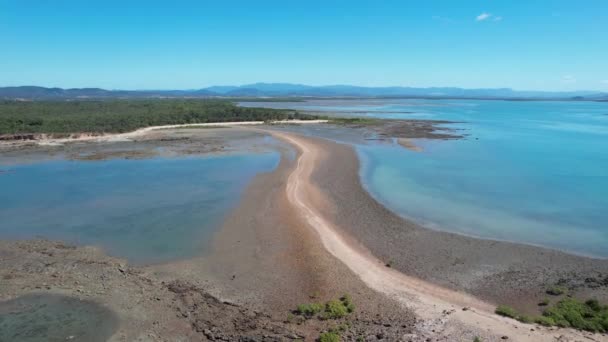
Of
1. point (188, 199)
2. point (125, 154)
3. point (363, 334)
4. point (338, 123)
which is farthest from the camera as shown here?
point (338, 123)

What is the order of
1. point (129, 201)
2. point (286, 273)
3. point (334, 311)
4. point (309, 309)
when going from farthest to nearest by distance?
point (129, 201) → point (286, 273) → point (309, 309) → point (334, 311)

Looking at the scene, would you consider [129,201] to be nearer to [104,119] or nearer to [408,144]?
[408,144]

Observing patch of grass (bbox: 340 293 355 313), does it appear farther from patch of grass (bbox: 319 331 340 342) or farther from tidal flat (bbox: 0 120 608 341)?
patch of grass (bbox: 319 331 340 342)

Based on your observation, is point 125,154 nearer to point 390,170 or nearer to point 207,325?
point 390,170

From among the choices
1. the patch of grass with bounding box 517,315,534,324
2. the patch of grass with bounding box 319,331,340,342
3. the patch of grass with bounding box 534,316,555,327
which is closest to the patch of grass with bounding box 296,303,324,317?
the patch of grass with bounding box 319,331,340,342

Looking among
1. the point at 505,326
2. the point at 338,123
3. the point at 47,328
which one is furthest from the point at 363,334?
the point at 338,123

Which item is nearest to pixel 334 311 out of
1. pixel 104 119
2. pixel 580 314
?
pixel 580 314
